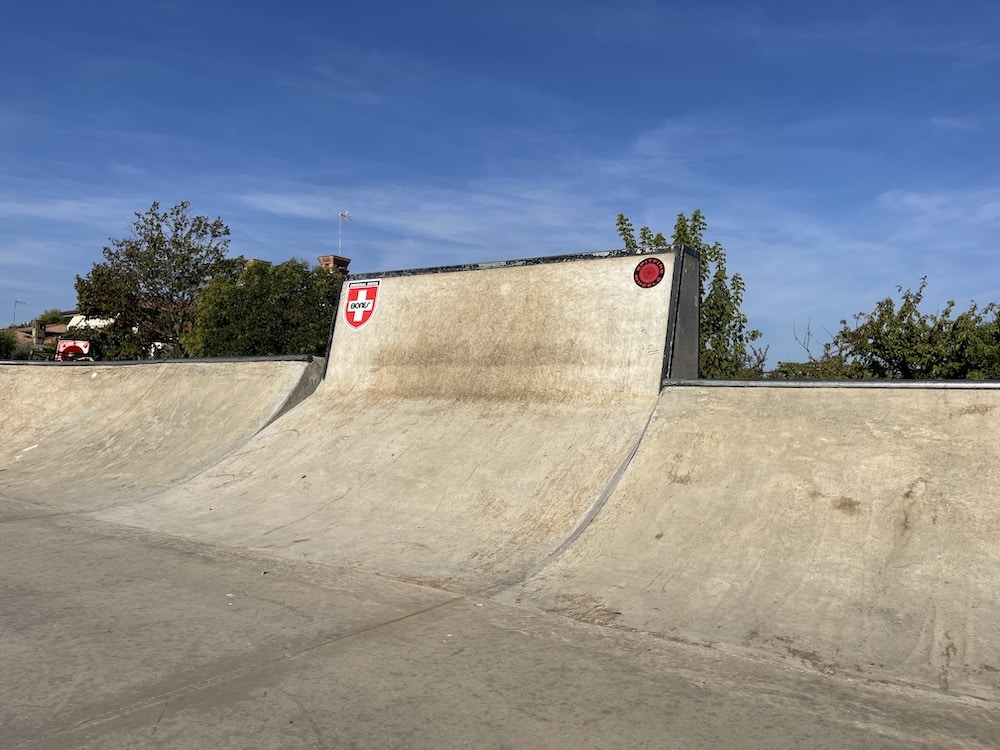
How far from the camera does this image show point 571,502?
5.72m

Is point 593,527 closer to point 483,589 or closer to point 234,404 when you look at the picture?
point 483,589

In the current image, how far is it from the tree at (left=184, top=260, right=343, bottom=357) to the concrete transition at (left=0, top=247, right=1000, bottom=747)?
48.9 feet

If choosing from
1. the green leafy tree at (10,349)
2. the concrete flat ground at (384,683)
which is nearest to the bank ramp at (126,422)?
the concrete flat ground at (384,683)

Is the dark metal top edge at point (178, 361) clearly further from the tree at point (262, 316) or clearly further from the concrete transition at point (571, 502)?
the tree at point (262, 316)

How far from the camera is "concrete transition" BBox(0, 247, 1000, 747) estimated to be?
3.31m

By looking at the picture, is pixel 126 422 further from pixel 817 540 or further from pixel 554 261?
pixel 817 540

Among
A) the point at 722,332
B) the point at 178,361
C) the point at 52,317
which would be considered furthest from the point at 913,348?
the point at 52,317

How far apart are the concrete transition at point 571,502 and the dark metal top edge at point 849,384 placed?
0.04 meters

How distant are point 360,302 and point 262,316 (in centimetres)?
1664

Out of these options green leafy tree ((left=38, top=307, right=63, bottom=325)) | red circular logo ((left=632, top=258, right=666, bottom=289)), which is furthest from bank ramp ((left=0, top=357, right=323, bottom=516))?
green leafy tree ((left=38, top=307, right=63, bottom=325))

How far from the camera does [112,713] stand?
9.44ft

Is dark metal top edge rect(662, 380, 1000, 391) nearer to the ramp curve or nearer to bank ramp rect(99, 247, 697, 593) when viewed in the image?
the ramp curve

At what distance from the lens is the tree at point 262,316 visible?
82.2 feet

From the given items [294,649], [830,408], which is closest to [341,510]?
[294,649]
